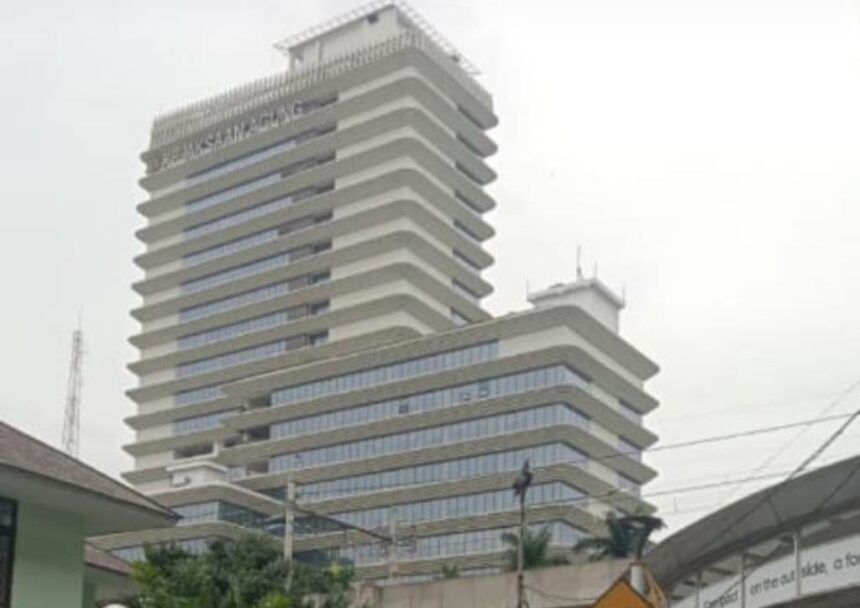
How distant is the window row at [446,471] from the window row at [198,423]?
1182 cm

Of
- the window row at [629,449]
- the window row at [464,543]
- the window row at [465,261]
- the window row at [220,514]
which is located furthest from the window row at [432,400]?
the window row at [465,261]

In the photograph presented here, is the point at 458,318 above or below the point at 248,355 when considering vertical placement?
above

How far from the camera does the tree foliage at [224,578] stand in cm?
2306

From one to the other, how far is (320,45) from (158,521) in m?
114

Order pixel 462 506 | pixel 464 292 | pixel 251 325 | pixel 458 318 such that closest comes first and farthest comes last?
1. pixel 462 506
2. pixel 458 318
3. pixel 464 292
4. pixel 251 325

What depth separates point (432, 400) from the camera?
358 ft

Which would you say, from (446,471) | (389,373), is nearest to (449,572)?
(446,471)

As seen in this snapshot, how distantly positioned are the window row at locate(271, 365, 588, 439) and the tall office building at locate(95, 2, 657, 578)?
17 centimetres

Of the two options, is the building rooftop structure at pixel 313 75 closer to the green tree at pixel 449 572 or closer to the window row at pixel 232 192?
the window row at pixel 232 192

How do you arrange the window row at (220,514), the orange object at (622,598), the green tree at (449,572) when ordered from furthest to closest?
the window row at (220,514) < the green tree at (449,572) < the orange object at (622,598)

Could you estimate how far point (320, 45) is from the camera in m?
133

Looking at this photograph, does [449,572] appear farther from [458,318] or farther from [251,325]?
[251,325]

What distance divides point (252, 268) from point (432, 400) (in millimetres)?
27468

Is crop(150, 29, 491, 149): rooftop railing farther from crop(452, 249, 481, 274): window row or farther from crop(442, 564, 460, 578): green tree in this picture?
crop(442, 564, 460, 578): green tree
